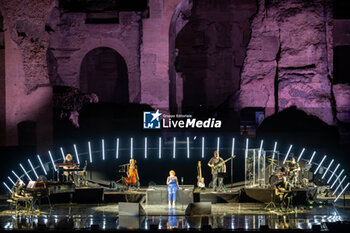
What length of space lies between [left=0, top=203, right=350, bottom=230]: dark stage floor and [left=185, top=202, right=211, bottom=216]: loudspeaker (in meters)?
0.23

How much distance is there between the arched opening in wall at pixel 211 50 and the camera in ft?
122

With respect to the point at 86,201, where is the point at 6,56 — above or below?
above

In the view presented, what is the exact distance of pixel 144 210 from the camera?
18297 millimetres

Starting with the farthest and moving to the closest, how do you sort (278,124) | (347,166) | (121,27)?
(121,27)
(278,124)
(347,166)

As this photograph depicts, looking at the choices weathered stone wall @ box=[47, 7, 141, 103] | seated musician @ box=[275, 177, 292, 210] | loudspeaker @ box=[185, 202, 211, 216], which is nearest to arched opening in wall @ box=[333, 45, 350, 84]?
weathered stone wall @ box=[47, 7, 141, 103]

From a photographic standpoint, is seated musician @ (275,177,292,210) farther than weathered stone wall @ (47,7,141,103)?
No

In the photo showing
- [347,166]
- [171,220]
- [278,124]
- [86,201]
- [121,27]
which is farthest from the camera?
[121,27]

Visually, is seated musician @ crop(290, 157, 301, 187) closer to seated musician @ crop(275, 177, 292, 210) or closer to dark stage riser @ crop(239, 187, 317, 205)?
dark stage riser @ crop(239, 187, 317, 205)

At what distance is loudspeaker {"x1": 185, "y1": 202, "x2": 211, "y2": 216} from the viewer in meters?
17.6

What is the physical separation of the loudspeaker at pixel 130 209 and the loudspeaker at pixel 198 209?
1.49 m

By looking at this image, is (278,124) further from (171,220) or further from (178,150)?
(171,220)

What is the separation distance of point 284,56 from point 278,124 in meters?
3.50

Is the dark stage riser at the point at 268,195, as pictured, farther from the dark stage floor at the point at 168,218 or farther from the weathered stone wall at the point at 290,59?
the weathered stone wall at the point at 290,59

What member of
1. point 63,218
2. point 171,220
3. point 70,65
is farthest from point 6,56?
point 171,220
